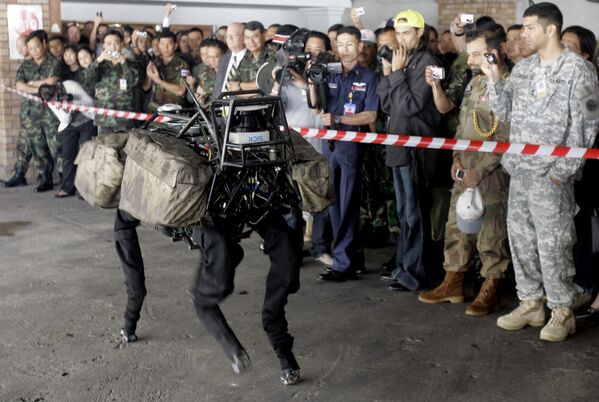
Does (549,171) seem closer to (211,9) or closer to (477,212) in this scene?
(477,212)

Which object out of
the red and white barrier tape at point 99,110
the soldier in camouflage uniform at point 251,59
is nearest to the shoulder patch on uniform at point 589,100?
the soldier in camouflage uniform at point 251,59

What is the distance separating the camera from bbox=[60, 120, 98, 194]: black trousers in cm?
961

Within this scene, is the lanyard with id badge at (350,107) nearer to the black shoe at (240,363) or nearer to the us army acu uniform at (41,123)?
the black shoe at (240,363)

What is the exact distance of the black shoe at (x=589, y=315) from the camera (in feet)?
17.1

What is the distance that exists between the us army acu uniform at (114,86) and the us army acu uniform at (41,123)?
3.31 feet

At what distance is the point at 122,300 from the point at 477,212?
8.08 ft

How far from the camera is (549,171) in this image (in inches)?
183

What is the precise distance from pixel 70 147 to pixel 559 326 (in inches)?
259

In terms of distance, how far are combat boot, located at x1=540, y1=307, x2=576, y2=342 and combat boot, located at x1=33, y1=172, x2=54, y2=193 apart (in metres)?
6.87

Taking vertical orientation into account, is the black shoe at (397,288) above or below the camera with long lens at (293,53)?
below

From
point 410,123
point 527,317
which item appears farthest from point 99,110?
point 527,317

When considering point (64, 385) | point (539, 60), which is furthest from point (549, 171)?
point (64, 385)

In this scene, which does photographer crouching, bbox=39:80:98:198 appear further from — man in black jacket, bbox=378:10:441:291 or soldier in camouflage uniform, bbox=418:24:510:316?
soldier in camouflage uniform, bbox=418:24:510:316

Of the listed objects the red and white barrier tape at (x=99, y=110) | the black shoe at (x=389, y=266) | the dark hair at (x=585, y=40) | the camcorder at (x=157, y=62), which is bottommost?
the black shoe at (x=389, y=266)
